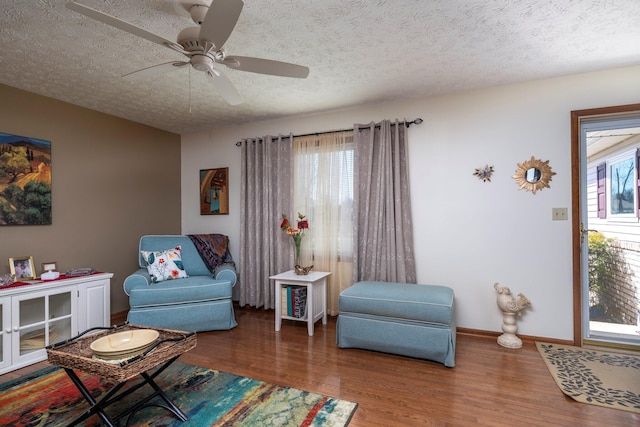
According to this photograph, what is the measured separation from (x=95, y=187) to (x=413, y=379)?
376cm

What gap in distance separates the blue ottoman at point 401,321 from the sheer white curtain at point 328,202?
2.54ft

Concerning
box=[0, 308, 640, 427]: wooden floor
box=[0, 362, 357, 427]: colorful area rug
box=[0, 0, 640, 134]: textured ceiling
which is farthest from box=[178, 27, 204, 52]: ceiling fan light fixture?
box=[0, 308, 640, 427]: wooden floor

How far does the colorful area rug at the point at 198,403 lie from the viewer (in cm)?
182

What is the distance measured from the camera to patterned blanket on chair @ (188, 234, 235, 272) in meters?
3.85

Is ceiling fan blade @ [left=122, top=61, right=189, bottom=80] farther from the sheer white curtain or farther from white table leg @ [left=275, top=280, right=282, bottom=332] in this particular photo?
white table leg @ [left=275, top=280, right=282, bottom=332]

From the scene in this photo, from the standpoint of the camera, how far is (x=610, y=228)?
284 centimetres

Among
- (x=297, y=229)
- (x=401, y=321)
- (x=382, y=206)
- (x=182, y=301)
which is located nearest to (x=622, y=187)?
(x=382, y=206)

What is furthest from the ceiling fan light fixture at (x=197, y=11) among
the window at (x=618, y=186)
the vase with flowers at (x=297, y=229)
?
the window at (x=618, y=186)

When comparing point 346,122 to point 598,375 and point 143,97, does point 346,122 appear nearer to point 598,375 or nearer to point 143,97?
point 143,97

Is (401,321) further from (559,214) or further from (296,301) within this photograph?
(559,214)

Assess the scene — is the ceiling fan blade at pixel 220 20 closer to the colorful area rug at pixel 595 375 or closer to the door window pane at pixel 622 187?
the colorful area rug at pixel 595 375

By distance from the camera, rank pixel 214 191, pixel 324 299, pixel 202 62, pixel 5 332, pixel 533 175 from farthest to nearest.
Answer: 1. pixel 214 191
2. pixel 324 299
3. pixel 533 175
4. pixel 5 332
5. pixel 202 62

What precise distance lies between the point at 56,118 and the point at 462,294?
14.7 ft

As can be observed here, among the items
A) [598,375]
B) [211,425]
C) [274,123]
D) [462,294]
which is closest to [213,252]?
[274,123]
